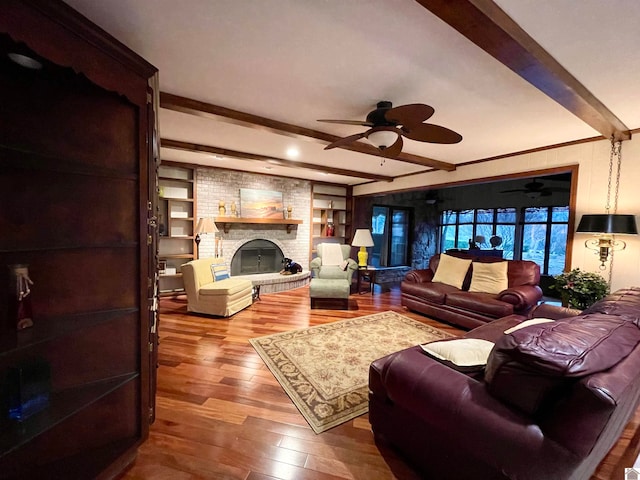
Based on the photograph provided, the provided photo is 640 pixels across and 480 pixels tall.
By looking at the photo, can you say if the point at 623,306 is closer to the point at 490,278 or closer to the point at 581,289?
the point at 581,289

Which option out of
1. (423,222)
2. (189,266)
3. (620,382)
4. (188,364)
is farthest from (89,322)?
(423,222)

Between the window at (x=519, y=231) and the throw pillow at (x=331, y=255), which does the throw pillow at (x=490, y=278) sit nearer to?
the throw pillow at (x=331, y=255)

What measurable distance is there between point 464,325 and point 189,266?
3769 mm

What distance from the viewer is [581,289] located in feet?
9.40

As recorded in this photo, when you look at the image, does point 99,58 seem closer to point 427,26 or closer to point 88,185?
point 88,185

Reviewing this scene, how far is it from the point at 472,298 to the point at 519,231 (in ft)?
15.0

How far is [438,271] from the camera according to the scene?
4.41 meters

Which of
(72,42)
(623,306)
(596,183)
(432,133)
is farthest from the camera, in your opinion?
(596,183)

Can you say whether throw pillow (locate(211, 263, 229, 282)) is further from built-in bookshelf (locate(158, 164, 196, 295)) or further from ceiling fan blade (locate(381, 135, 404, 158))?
ceiling fan blade (locate(381, 135, 404, 158))

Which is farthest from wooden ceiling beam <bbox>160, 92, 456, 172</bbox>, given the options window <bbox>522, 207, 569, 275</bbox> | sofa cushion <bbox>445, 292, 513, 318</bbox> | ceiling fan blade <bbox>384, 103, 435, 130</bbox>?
window <bbox>522, 207, 569, 275</bbox>

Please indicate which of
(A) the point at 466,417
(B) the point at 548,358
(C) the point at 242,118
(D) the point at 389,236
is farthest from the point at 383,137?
(D) the point at 389,236

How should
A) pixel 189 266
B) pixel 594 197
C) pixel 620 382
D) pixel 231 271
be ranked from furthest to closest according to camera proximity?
pixel 231 271 → pixel 189 266 → pixel 594 197 → pixel 620 382

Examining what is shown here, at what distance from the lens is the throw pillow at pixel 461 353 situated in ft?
4.48

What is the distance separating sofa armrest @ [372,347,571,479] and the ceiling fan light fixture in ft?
5.40
